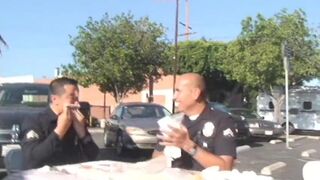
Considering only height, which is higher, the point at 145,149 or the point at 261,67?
the point at 261,67

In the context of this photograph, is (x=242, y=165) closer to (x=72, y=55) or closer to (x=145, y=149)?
(x=145, y=149)

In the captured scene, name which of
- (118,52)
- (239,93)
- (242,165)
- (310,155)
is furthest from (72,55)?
(242,165)

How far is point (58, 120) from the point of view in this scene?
5.08 m

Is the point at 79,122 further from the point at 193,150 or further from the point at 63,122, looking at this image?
the point at 193,150

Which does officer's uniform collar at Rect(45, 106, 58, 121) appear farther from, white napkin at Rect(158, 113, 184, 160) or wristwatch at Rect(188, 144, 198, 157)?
wristwatch at Rect(188, 144, 198, 157)

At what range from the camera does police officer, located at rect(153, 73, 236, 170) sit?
475 cm

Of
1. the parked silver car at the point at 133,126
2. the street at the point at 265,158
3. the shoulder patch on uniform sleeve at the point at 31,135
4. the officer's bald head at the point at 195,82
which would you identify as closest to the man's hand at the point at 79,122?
the shoulder patch on uniform sleeve at the point at 31,135

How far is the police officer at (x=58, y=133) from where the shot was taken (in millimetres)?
5035

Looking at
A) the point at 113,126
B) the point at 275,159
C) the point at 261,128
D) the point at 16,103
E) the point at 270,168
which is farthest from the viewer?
the point at 261,128

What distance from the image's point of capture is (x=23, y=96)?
13.6 m

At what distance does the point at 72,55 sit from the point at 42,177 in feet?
126

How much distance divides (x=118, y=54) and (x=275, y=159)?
20.9 meters

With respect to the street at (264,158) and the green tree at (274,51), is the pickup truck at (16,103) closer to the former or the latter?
the street at (264,158)

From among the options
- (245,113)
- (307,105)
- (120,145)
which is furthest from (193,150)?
(307,105)
